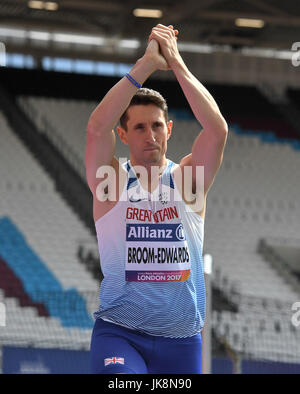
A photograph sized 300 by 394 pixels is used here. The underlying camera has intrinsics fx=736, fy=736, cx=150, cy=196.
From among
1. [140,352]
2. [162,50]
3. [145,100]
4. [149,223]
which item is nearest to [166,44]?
[162,50]

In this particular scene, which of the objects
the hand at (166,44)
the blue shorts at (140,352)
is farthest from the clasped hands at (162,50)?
the blue shorts at (140,352)

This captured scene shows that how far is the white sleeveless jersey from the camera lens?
3.91 metres

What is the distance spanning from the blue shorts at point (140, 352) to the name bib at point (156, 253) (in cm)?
31


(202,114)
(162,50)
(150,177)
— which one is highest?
(162,50)

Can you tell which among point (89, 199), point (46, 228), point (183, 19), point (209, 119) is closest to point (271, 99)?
point (183, 19)

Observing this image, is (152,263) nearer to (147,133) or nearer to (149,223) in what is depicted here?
(149,223)

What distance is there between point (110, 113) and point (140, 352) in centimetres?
129

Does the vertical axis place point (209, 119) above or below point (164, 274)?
above

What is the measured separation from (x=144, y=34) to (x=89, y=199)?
20.9 ft

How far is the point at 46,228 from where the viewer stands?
19844 millimetres

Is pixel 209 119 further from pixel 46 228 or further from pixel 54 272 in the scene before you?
pixel 46 228

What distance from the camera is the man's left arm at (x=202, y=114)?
4012 millimetres

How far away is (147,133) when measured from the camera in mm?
4004

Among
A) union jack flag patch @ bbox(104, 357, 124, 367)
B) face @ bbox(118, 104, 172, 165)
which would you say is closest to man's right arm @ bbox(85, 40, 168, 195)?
face @ bbox(118, 104, 172, 165)
